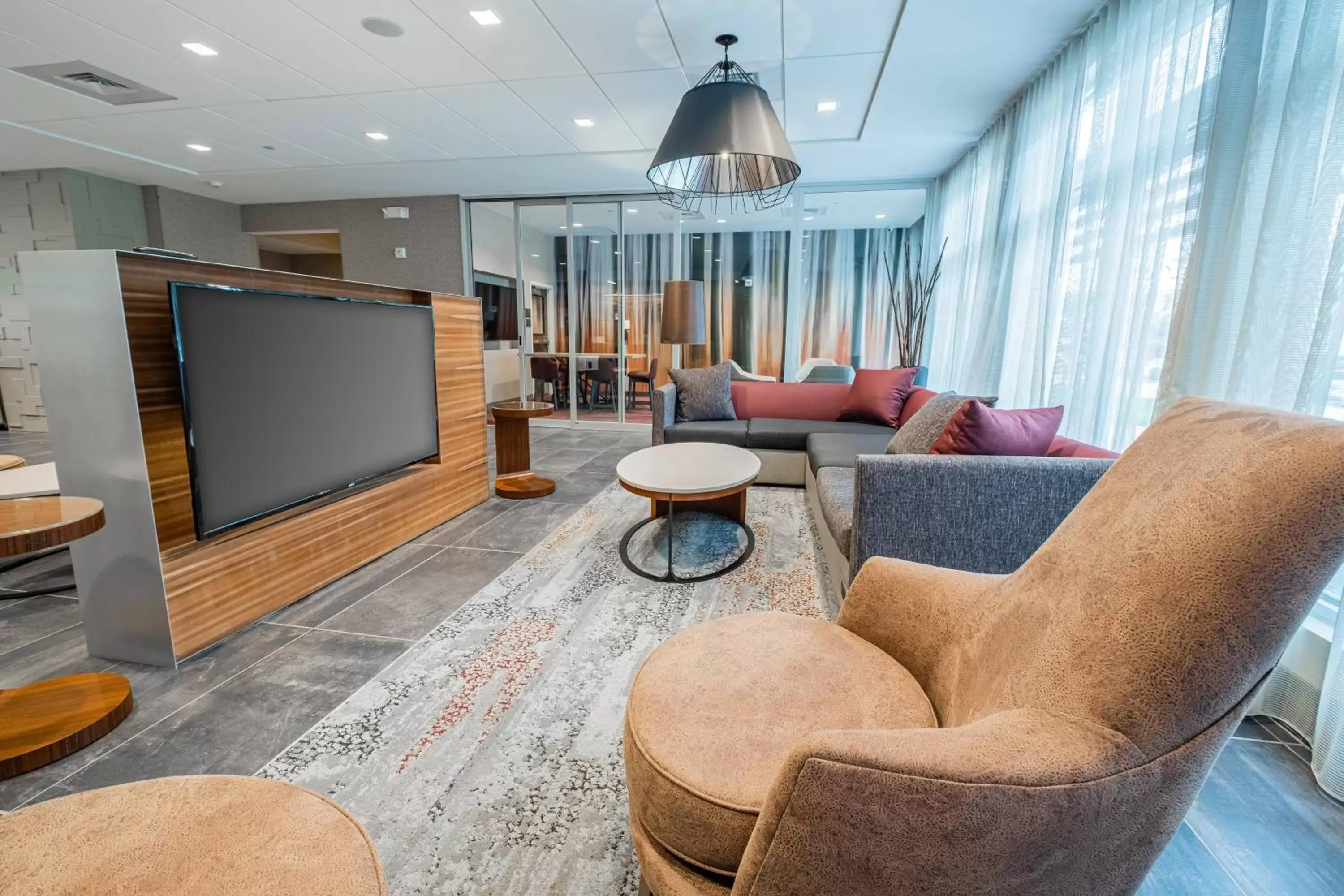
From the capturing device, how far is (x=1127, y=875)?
2.27 ft

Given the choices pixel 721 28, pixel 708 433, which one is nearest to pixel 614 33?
pixel 721 28

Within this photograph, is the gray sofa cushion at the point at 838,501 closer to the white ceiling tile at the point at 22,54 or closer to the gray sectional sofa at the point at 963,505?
the gray sectional sofa at the point at 963,505

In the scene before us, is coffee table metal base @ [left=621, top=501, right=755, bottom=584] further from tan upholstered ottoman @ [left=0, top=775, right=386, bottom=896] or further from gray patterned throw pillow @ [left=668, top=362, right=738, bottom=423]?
tan upholstered ottoman @ [left=0, top=775, right=386, bottom=896]

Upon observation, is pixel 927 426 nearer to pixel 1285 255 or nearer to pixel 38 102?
pixel 1285 255

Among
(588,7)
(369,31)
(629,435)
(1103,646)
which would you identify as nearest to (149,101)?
(369,31)

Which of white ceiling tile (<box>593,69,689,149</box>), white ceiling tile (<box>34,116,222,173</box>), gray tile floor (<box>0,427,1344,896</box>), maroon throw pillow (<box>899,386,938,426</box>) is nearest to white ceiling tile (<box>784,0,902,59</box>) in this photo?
white ceiling tile (<box>593,69,689,149</box>)

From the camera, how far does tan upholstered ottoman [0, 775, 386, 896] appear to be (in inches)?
23.8

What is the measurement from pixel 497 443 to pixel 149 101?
3465mm

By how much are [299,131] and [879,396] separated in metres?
4.99

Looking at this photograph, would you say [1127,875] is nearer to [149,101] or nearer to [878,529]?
[878,529]

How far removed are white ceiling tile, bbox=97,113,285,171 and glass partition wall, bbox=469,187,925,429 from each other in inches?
85.2

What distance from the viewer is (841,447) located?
337cm

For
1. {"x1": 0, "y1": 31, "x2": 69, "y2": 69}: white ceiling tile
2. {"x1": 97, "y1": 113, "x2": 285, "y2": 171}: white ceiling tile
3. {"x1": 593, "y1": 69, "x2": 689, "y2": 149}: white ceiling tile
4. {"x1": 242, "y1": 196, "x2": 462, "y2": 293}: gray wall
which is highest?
{"x1": 97, "y1": 113, "x2": 285, "y2": 171}: white ceiling tile

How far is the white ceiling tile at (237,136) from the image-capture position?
428cm
